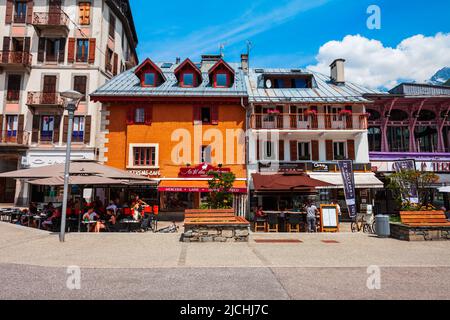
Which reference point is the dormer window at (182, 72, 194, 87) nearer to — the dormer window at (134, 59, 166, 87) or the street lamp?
the dormer window at (134, 59, 166, 87)

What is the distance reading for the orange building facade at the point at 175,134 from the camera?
21.1 metres

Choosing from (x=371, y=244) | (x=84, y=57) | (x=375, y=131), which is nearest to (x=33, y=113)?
(x=84, y=57)

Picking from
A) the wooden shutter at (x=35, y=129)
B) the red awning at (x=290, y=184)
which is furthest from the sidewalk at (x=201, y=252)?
the wooden shutter at (x=35, y=129)

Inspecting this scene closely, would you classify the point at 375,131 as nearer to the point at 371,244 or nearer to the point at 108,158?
the point at 371,244

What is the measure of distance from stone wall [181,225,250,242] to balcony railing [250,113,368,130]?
12.0 meters

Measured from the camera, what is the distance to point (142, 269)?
6.56 metres

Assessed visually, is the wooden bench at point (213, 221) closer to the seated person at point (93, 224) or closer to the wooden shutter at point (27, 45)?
the seated person at point (93, 224)

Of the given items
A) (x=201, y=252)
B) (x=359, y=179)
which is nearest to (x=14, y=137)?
(x=201, y=252)

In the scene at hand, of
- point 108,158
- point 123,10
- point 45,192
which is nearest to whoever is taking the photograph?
point 108,158

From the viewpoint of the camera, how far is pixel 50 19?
78.4 ft

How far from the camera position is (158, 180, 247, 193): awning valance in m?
19.2

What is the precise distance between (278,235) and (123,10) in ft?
88.5

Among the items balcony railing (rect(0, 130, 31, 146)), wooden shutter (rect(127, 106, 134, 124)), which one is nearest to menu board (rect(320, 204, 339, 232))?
wooden shutter (rect(127, 106, 134, 124))
